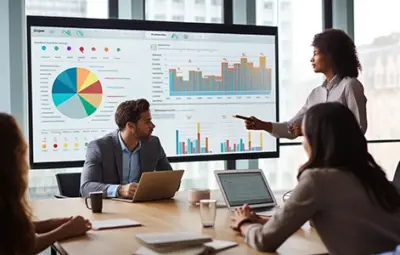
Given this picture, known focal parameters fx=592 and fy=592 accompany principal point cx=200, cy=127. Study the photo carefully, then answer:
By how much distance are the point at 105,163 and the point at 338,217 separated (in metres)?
1.93

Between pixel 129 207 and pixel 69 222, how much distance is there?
0.75 m

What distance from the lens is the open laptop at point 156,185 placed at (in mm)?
3189

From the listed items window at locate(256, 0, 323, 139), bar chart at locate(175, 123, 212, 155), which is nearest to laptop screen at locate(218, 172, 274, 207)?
bar chart at locate(175, 123, 212, 155)

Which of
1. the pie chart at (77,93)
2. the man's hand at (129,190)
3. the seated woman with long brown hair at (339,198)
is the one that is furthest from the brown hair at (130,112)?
the seated woman with long brown hair at (339,198)

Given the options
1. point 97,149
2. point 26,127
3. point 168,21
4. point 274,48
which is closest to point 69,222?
point 97,149

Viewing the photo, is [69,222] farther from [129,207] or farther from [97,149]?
[97,149]

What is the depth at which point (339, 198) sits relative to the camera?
204cm

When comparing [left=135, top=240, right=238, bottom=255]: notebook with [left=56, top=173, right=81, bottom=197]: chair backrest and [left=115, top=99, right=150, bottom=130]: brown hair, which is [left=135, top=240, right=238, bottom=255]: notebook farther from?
[left=56, top=173, right=81, bottom=197]: chair backrest

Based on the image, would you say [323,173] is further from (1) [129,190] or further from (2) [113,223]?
(1) [129,190]

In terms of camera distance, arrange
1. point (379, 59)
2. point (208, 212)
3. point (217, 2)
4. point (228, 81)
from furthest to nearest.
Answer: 1. point (379, 59)
2. point (217, 2)
3. point (228, 81)
4. point (208, 212)

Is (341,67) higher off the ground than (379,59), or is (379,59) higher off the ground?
(379,59)

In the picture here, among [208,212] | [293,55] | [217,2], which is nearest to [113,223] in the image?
[208,212]

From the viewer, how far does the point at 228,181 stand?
9.86 ft

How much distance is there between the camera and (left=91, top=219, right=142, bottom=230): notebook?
252 centimetres
